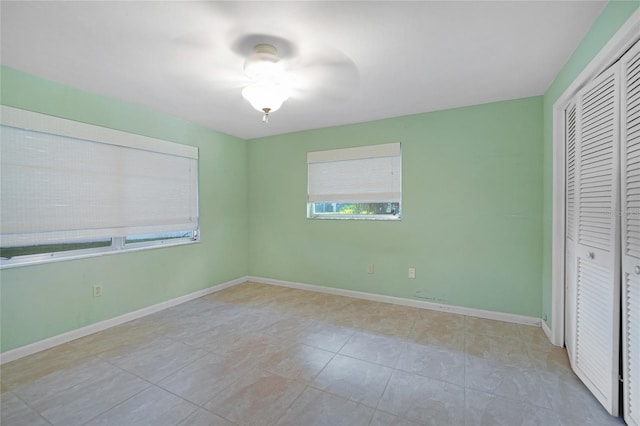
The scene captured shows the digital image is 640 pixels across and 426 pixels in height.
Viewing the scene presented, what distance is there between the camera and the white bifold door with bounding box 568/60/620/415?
1508 millimetres

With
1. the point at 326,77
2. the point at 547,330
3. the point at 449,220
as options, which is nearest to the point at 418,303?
the point at 449,220

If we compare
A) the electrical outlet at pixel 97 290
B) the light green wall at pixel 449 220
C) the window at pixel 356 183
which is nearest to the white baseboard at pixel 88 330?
the electrical outlet at pixel 97 290

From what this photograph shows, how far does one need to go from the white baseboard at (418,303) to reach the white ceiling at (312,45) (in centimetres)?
227

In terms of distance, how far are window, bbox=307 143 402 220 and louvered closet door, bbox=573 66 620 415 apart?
1727 millimetres

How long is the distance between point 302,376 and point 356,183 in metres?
2.37

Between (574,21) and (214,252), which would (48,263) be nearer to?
(214,252)

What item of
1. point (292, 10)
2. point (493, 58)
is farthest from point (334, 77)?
point (493, 58)

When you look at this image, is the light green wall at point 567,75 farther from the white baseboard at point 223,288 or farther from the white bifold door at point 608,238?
the white baseboard at point 223,288

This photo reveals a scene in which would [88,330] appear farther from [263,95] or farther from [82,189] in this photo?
[263,95]

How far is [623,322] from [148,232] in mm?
3973

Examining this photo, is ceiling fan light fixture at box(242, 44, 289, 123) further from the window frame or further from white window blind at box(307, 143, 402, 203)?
the window frame

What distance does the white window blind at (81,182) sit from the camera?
2170 millimetres

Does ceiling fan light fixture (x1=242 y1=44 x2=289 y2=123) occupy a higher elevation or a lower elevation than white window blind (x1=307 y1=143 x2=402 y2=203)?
higher

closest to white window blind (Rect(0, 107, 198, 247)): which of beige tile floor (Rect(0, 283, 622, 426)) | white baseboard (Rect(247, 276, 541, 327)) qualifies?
beige tile floor (Rect(0, 283, 622, 426))
